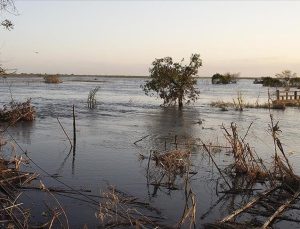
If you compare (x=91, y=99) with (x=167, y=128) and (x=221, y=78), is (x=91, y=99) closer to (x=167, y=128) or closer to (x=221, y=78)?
(x=167, y=128)

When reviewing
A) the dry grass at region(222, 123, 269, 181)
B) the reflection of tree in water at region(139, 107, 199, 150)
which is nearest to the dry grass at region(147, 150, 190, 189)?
the dry grass at region(222, 123, 269, 181)

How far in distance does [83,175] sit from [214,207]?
4784 mm

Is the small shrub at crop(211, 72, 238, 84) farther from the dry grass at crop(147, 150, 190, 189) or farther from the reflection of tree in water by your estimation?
the dry grass at crop(147, 150, 190, 189)

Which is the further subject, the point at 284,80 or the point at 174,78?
the point at 284,80

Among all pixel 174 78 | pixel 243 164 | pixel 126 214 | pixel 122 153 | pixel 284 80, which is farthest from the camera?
pixel 284 80

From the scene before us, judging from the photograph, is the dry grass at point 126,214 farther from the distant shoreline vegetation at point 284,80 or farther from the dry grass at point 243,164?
the distant shoreline vegetation at point 284,80

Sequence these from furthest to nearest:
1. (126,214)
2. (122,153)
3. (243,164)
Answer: (122,153)
(243,164)
(126,214)

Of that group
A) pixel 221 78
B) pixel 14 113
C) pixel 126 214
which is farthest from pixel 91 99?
pixel 221 78

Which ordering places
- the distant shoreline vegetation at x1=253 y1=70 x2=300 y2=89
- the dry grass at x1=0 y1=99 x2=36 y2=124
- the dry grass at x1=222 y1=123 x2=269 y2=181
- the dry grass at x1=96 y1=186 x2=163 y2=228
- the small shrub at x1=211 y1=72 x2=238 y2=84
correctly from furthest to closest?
the small shrub at x1=211 y1=72 x2=238 y2=84 < the distant shoreline vegetation at x1=253 y1=70 x2=300 y2=89 < the dry grass at x1=0 y1=99 x2=36 y2=124 < the dry grass at x1=222 y1=123 x2=269 y2=181 < the dry grass at x1=96 y1=186 x2=163 y2=228

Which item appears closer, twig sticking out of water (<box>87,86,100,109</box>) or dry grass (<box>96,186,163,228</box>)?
dry grass (<box>96,186,163,228</box>)

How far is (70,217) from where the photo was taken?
1056 centimetres

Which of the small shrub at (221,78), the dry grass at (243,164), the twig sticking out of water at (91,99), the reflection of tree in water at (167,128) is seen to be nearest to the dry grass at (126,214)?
the dry grass at (243,164)

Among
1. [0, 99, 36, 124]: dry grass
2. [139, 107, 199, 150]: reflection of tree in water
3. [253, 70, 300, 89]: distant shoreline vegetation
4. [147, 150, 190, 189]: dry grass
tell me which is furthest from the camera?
[253, 70, 300, 89]: distant shoreline vegetation

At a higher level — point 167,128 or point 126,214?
point 126,214
